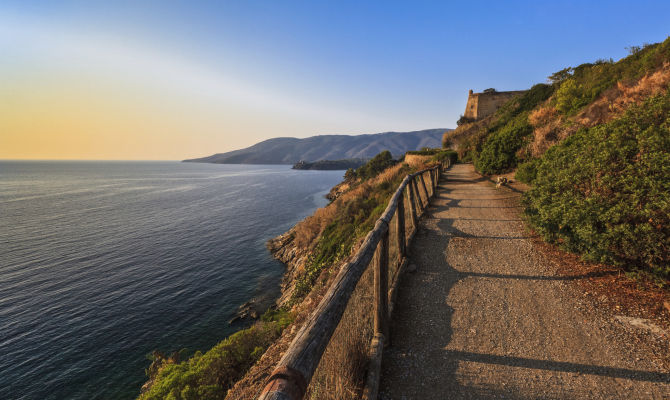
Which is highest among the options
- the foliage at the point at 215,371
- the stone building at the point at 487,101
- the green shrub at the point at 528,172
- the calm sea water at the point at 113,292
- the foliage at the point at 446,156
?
the stone building at the point at 487,101

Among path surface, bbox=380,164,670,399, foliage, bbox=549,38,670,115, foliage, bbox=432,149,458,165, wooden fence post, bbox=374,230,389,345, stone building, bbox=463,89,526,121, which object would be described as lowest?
path surface, bbox=380,164,670,399

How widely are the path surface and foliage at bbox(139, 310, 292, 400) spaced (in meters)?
5.24

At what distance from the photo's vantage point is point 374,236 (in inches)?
142

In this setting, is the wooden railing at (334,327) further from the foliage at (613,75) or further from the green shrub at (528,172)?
the foliage at (613,75)

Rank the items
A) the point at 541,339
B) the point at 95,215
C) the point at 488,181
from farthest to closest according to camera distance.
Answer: the point at 95,215 < the point at 488,181 < the point at 541,339

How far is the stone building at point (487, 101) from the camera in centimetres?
4653

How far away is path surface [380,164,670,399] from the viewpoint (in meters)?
2.82

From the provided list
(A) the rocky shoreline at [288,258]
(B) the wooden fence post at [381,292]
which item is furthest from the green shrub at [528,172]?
(A) the rocky shoreline at [288,258]

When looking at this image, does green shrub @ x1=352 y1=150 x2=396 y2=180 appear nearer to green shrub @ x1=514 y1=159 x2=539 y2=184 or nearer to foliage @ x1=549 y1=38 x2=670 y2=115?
foliage @ x1=549 y1=38 x2=670 y2=115

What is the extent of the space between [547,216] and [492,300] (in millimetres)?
2755

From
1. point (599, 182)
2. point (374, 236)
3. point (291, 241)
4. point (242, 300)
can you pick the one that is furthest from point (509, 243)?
point (291, 241)

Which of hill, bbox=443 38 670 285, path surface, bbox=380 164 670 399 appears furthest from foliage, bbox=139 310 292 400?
hill, bbox=443 38 670 285

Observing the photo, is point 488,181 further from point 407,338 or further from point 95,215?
point 95,215

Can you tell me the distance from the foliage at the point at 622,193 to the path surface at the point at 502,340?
1053mm
